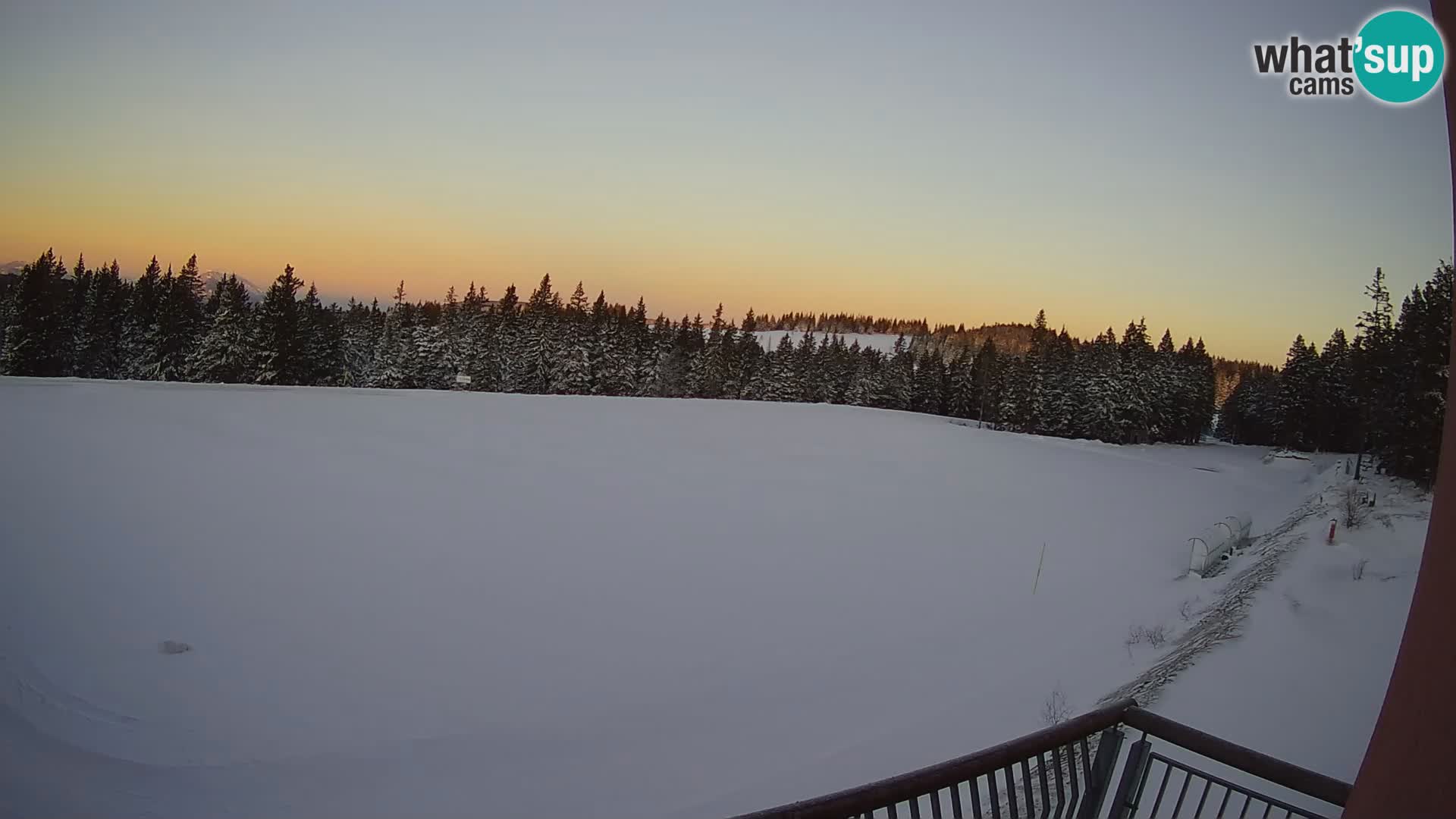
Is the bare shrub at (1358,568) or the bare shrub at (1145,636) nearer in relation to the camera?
the bare shrub at (1145,636)

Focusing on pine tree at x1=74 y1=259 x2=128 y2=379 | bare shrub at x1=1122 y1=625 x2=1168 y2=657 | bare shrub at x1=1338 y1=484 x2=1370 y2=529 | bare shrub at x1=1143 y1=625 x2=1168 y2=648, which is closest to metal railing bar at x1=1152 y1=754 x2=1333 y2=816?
bare shrub at x1=1122 y1=625 x2=1168 y2=657

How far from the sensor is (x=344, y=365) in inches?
1674

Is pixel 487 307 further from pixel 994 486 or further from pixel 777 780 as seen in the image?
pixel 777 780

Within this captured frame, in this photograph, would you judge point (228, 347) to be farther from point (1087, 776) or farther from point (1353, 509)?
point (1353, 509)

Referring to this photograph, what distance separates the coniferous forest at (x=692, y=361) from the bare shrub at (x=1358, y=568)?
6.67 meters

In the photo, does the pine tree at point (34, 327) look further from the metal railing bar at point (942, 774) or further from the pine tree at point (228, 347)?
the metal railing bar at point (942, 774)

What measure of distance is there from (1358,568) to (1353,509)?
24.7 ft

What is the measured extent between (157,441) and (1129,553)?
22677mm

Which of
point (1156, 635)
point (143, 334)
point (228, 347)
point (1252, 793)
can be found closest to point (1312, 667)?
point (1156, 635)

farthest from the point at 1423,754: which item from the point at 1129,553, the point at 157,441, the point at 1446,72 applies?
the point at 157,441

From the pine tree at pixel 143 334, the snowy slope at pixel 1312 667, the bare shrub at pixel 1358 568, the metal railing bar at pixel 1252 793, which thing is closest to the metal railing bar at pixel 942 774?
the metal railing bar at pixel 1252 793

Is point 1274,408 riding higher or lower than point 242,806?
higher

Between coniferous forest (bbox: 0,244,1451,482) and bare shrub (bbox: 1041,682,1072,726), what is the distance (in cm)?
1357

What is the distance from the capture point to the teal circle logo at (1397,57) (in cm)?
220
